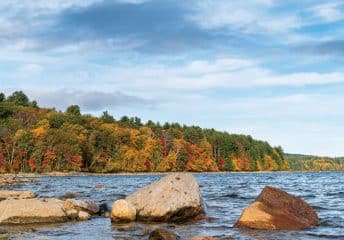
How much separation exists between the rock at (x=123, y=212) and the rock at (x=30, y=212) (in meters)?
1.98

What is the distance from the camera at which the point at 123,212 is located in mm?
18766

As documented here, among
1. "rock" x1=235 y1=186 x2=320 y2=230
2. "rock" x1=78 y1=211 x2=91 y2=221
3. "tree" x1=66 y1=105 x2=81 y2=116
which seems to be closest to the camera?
Answer: "rock" x1=235 y1=186 x2=320 y2=230

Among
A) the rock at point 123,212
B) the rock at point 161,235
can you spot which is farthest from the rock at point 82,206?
the rock at point 161,235

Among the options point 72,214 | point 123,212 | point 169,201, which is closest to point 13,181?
point 72,214

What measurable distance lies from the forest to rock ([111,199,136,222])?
312 feet

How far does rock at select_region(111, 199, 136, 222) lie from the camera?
1873cm

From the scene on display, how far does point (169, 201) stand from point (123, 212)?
1798 millimetres

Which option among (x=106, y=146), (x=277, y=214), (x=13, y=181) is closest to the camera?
(x=277, y=214)

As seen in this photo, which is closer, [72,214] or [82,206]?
[72,214]

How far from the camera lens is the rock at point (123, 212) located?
1873 centimetres

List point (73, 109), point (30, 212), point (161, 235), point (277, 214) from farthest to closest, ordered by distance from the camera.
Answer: point (73, 109) → point (30, 212) → point (277, 214) → point (161, 235)

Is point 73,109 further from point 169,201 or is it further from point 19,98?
point 169,201

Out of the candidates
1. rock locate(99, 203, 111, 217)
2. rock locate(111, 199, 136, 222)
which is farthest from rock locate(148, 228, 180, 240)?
rock locate(99, 203, 111, 217)

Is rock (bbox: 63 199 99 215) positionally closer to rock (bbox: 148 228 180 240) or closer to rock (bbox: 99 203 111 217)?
rock (bbox: 99 203 111 217)
